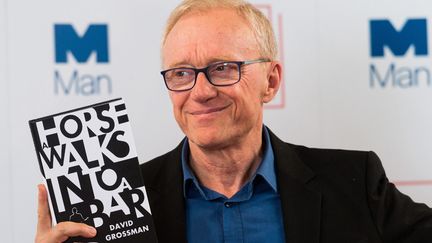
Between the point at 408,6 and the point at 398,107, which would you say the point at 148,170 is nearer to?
the point at 398,107

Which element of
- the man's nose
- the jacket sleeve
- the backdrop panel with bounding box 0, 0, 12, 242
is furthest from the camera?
the backdrop panel with bounding box 0, 0, 12, 242

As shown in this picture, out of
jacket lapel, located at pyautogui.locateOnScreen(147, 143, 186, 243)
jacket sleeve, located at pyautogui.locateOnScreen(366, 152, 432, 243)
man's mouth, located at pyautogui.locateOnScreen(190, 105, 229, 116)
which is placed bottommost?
jacket sleeve, located at pyautogui.locateOnScreen(366, 152, 432, 243)

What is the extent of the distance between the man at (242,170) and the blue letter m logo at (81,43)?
385 millimetres

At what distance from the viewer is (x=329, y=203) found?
156 cm

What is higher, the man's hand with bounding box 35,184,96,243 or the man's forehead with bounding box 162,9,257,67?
the man's forehead with bounding box 162,9,257,67

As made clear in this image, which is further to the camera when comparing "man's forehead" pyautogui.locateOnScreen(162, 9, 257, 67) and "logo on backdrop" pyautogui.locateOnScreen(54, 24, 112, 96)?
"logo on backdrop" pyautogui.locateOnScreen(54, 24, 112, 96)

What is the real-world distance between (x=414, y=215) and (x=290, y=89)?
1.95 ft

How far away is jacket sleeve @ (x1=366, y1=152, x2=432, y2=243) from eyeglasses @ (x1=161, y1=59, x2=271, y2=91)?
1.59 ft

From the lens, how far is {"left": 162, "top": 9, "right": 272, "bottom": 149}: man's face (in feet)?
4.81

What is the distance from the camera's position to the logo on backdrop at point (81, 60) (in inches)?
72.7

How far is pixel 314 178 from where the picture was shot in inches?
63.4

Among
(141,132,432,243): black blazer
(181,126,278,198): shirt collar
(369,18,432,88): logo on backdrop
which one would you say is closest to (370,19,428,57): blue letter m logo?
(369,18,432,88): logo on backdrop

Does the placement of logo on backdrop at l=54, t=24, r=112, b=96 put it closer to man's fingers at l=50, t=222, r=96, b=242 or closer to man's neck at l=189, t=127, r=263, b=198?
man's neck at l=189, t=127, r=263, b=198

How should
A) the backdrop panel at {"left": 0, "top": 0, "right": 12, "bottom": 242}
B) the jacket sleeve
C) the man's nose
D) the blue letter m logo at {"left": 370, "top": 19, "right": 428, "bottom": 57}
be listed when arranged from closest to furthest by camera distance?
the man's nose < the jacket sleeve < the backdrop panel at {"left": 0, "top": 0, "right": 12, "bottom": 242} < the blue letter m logo at {"left": 370, "top": 19, "right": 428, "bottom": 57}
